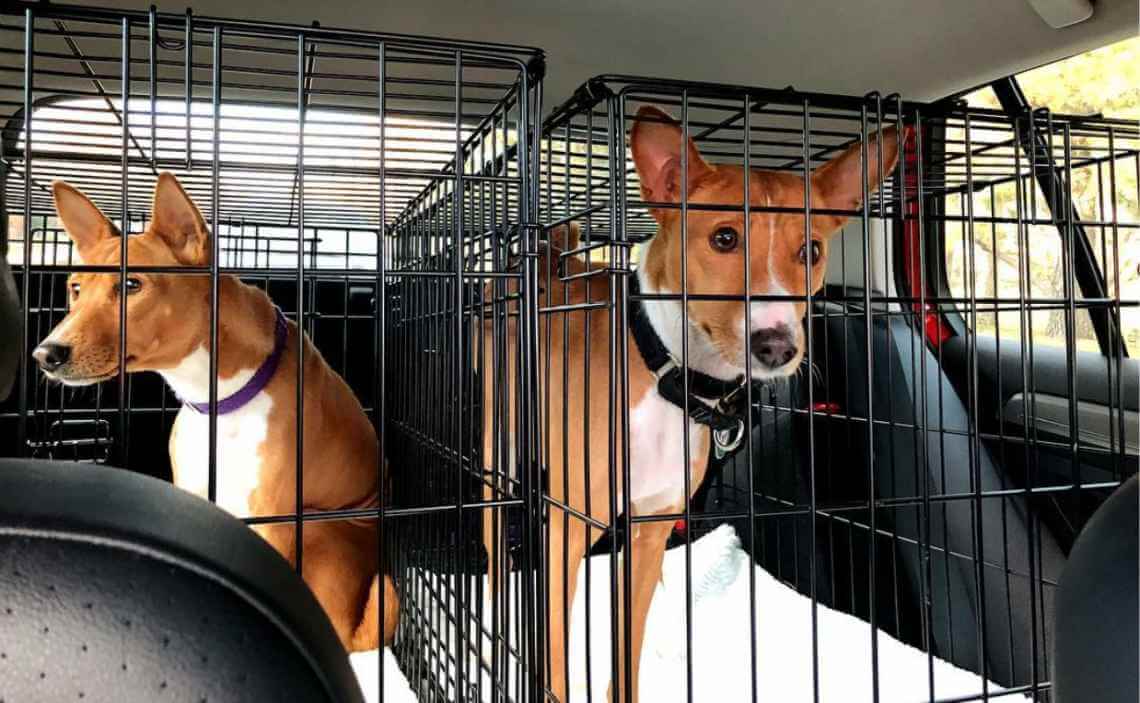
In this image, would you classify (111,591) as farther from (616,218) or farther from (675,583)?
(675,583)

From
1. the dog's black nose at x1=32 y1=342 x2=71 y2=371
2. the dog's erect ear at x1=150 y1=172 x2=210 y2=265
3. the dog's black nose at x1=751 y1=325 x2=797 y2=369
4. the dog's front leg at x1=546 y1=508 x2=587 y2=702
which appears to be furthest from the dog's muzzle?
the dog's black nose at x1=32 y1=342 x2=71 y2=371

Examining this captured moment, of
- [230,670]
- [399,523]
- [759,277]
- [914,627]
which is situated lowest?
[914,627]

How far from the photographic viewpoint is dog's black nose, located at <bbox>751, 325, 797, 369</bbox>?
1056 millimetres

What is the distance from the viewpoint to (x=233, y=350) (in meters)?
1.42

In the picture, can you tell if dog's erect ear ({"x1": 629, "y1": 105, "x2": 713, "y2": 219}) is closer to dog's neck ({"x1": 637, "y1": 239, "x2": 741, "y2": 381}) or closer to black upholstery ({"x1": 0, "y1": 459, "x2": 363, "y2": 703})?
dog's neck ({"x1": 637, "y1": 239, "x2": 741, "y2": 381})

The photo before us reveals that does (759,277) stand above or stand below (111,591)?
above

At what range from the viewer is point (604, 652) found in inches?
70.9

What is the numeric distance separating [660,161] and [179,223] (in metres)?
0.70

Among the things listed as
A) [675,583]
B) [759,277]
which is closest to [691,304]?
[759,277]

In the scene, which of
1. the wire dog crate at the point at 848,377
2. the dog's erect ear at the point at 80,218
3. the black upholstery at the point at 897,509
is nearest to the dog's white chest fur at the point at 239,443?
the dog's erect ear at the point at 80,218

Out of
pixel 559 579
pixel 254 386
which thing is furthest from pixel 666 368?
pixel 254 386

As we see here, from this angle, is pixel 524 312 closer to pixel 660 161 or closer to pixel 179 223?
pixel 660 161

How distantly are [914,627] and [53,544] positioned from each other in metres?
2.11

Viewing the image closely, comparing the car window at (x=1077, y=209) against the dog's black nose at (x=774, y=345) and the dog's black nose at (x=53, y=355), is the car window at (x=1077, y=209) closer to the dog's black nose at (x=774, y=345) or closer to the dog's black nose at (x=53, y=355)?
the dog's black nose at (x=774, y=345)
